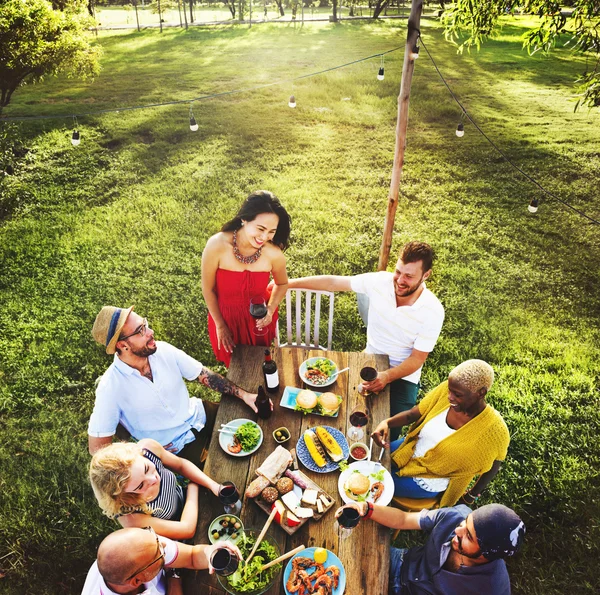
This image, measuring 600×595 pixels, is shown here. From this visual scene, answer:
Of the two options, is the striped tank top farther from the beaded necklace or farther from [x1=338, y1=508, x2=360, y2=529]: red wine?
the beaded necklace

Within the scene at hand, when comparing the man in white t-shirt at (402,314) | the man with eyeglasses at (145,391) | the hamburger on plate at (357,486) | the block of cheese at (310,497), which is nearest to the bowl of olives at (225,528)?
the block of cheese at (310,497)

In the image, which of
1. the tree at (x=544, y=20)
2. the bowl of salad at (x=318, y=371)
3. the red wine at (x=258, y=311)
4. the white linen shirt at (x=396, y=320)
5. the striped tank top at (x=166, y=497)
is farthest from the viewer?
the tree at (x=544, y=20)

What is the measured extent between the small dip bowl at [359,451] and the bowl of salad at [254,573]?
664 mm

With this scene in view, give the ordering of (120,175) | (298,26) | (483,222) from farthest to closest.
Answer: (298,26) < (120,175) < (483,222)

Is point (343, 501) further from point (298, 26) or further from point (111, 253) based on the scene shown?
point (298, 26)

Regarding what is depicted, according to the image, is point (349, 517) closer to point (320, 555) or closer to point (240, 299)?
point (320, 555)

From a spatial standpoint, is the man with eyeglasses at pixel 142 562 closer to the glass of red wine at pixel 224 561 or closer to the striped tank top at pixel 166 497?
the glass of red wine at pixel 224 561

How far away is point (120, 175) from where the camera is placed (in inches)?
342

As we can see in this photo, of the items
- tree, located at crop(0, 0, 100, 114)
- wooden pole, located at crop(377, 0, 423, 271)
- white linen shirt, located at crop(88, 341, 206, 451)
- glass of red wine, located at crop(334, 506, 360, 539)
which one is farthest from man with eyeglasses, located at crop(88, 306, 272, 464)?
tree, located at crop(0, 0, 100, 114)

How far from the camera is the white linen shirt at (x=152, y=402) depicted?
8.70 ft

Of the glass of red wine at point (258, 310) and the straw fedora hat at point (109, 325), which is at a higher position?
the straw fedora hat at point (109, 325)

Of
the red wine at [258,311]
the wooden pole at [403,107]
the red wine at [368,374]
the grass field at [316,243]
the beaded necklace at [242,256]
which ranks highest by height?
the wooden pole at [403,107]

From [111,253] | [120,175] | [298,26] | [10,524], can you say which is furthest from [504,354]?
[298,26]

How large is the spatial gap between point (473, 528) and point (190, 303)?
444 centimetres
